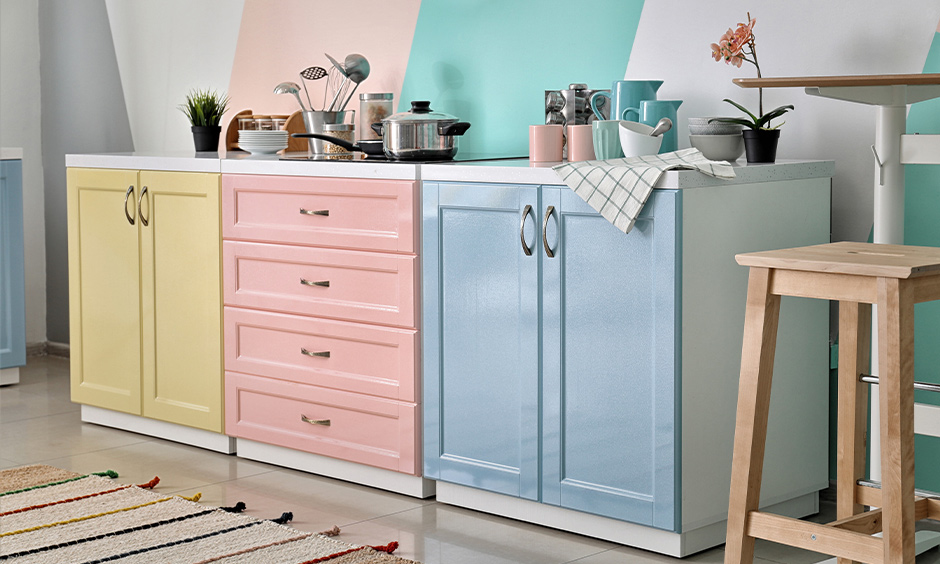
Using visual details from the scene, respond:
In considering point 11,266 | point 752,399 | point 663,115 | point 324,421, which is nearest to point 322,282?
point 324,421

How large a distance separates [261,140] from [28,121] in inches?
79.7

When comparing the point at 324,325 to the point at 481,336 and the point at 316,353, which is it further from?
the point at 481,336

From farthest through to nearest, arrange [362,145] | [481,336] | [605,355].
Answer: [362,145] < [481,336] < [605,355]

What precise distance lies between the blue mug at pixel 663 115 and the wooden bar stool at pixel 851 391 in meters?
0.70

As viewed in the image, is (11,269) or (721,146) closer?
(721,146)

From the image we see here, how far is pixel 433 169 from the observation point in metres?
2.79

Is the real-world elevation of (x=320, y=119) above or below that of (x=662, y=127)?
above

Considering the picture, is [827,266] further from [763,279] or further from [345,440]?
[345,440]

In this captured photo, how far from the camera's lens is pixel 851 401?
2205mm

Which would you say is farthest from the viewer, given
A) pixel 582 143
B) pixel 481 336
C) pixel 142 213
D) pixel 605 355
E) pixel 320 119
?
pixel 320 119

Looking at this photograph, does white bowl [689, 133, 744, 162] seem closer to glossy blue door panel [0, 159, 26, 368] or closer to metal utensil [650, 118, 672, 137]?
metal utensil [650, 118, 672, 137]

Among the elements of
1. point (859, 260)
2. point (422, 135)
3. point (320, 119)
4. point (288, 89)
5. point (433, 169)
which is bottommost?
point (859, 260)

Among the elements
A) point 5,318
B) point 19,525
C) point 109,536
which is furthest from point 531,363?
point 5,318

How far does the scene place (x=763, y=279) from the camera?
2045 millimetres
